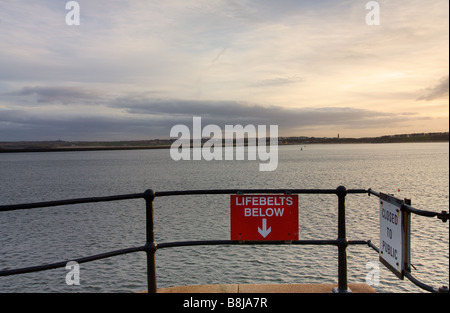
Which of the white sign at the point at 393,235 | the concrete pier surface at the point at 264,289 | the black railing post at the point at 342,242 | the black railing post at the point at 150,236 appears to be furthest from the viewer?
the concrete pier surface at the point at 264,289

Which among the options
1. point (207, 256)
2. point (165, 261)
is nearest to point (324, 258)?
point (207, 256)

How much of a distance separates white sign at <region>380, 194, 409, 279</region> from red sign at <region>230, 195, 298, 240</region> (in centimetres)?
94

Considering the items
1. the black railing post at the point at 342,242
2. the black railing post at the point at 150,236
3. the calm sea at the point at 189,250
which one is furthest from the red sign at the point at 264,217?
the calm sea at the point at 189,250

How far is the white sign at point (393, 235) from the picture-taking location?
3792 millimetres

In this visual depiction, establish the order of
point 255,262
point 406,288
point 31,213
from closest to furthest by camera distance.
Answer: point 406,288
point 255,262
point 31,213

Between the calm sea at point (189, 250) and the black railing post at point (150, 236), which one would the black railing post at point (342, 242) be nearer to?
the black railing post at point (150, 236)

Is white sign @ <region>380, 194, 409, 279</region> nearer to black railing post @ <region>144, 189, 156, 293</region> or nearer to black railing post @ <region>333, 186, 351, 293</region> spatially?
black railing post @ <region>333, 186, 351, 293</region>

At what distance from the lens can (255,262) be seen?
55.1ft

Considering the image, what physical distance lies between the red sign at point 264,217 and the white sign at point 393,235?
0.94 metres

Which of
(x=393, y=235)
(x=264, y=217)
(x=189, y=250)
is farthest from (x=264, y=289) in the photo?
(x=189, y=250)
